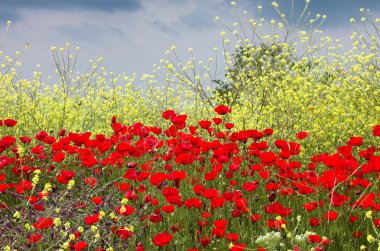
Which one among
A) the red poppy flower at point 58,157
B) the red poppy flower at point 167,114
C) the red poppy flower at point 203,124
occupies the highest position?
the red poppy flower at point 167,114

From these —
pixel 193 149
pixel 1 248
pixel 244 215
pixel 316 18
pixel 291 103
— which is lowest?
pixel 1 248

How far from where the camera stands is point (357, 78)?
8336 mm

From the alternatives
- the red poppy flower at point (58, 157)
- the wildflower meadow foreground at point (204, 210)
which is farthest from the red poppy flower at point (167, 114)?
the red poppy flower at point (58, 157)

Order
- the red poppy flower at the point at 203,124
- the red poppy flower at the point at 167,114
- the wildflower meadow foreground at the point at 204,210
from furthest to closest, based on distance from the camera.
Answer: the red poppy flower at the point at 167,114
the red poppy flower at the point at 203,124
the wildflower meadow foreground at the point at 204,210

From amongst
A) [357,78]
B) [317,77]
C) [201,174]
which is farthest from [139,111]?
[201,174]

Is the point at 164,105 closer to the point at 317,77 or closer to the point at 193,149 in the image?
the point at 317,77

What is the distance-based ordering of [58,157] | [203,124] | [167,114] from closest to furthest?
[58,157] < [203,124] < [167,114]

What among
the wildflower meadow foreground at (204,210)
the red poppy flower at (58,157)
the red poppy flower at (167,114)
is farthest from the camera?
the red poppy flower at (167,114)

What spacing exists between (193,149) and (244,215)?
964mm

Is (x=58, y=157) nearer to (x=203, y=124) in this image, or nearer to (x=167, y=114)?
(x=167, y=114)

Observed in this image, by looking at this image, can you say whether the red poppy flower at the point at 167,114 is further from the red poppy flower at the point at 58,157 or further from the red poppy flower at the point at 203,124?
the red poppy flower at the point at 58,157

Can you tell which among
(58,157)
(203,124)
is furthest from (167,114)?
(58,157)

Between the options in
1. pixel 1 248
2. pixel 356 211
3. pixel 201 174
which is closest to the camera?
pixel 1 248

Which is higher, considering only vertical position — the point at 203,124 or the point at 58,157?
the point at 203,124
